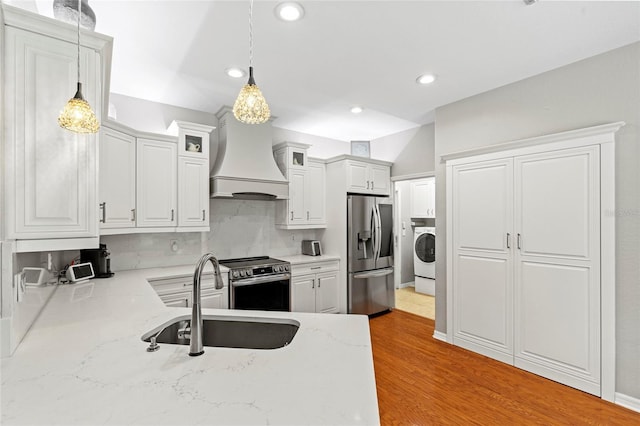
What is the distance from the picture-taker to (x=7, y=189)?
1209mm

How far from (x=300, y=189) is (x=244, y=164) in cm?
88

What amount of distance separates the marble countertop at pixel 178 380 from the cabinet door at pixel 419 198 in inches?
185

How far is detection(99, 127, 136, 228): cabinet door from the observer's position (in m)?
2.60

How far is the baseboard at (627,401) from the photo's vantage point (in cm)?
214

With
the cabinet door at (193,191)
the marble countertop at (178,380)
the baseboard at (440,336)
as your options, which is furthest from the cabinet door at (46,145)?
the baseboard at (440,336)

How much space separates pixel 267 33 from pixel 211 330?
1.96 meters

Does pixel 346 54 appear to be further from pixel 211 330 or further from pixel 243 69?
pixel 211 330

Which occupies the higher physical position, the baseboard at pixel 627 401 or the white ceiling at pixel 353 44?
the white ceiling at pixel 353 44

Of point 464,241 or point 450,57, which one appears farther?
point 464,241

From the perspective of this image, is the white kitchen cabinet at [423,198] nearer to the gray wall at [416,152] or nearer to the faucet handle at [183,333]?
the gray wall at [416,152]

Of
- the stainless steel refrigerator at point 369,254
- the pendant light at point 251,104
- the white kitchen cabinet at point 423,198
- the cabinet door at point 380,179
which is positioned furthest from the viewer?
the white kitchen cabinet at point 423,198

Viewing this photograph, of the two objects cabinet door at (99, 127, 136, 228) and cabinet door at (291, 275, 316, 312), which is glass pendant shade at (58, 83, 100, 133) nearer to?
cabinet door at (99, 127, 136, 228)

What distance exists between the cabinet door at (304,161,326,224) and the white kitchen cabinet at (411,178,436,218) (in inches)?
92.6

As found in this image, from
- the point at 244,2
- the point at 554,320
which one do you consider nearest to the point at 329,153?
the point at 244,2
